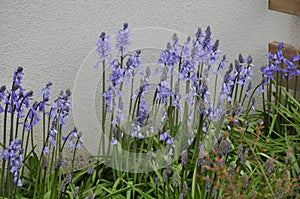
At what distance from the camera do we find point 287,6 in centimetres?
419

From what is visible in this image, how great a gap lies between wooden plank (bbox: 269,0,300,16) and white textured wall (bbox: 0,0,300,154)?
0.18 m

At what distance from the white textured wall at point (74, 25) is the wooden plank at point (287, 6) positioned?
0.18 metres

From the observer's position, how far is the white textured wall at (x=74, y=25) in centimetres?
323

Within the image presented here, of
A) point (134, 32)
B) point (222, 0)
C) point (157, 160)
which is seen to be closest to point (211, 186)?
point (157, 160)

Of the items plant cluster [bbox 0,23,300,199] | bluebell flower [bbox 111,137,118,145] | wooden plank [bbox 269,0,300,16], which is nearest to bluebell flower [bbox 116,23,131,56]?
plant cluster [bbox 0,23,300,199]

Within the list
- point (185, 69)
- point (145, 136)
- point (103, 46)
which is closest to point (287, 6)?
point (185, 69)

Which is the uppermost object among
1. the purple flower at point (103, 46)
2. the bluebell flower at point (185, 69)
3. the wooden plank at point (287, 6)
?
the wooden plank at point (287, 6)

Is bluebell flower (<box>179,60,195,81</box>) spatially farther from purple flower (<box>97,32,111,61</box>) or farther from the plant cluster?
purple flower (<box>97,32,111,61</box>)

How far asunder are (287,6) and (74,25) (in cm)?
157

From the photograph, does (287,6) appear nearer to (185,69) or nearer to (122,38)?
(185,69)

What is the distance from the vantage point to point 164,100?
320cm

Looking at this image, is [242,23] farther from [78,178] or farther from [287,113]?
[78,178]

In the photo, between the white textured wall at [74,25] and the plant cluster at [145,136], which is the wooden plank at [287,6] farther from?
the plant cluster at [145,136]

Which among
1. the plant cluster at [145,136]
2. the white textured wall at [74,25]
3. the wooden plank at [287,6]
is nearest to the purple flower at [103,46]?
the plant cluster at [145,136]
